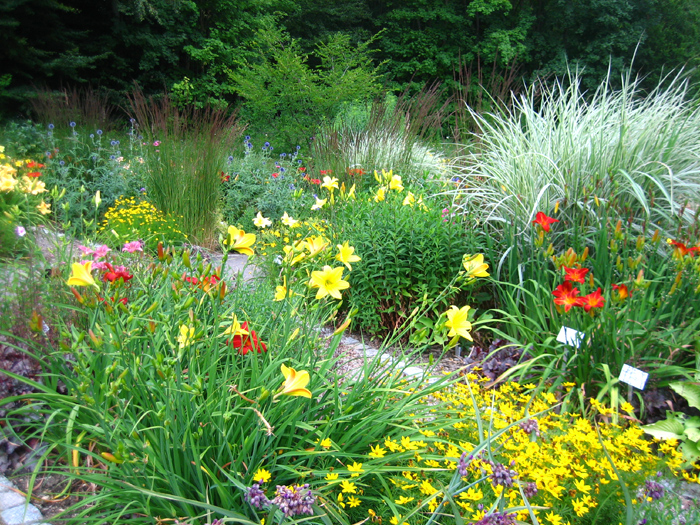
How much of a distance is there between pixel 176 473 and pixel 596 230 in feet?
8.03

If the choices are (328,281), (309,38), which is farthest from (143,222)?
(309,38)

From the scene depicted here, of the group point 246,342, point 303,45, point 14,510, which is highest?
point 303,45

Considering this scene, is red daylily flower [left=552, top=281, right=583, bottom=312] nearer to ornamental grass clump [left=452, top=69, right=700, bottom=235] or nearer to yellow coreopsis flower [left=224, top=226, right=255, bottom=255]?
ornamental grass clump [left=452, top=69, right=700, bottom=235]

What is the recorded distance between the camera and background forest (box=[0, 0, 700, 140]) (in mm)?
8359

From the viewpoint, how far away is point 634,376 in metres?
1.95

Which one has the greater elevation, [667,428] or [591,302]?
[591,302]

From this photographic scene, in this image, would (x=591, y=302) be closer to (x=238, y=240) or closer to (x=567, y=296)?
(x=567, y=296)

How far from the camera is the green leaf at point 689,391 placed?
1.97 m

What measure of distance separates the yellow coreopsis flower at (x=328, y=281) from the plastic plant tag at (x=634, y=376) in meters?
1.29

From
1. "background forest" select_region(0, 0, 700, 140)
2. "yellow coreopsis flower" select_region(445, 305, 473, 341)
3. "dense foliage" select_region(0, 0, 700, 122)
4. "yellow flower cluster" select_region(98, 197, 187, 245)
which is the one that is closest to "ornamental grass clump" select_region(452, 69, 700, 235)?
"background forest" select_region(0, 0, 700, 140)

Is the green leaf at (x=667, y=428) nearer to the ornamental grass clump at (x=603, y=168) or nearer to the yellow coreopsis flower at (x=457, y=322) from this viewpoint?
the yellow coreopsis flower at (x=457, y=322)

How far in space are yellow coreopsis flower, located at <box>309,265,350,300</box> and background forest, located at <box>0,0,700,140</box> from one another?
4.17 meters

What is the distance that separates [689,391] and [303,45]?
17180mm

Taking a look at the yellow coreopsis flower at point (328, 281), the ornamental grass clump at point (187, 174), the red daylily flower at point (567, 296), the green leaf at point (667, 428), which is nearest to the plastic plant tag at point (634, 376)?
the green leaf at point (667, 428)
